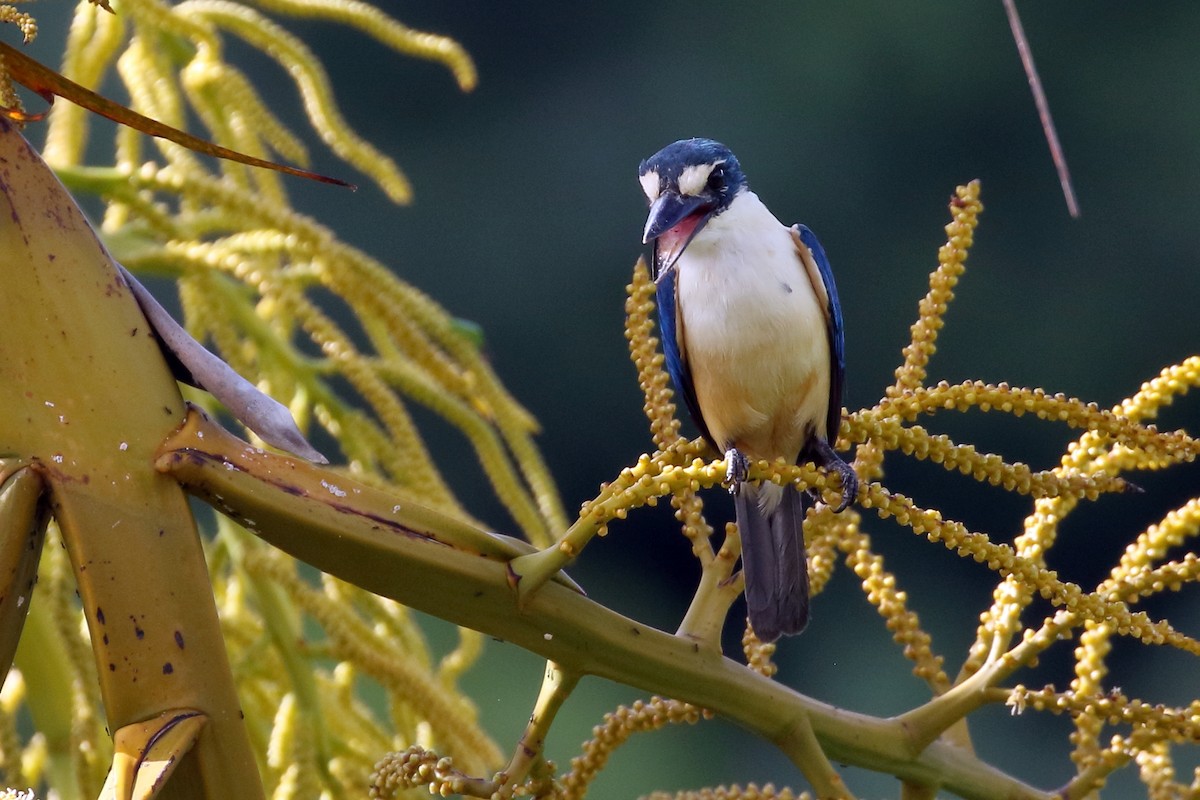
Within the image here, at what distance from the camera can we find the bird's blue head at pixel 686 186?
43.6 inches

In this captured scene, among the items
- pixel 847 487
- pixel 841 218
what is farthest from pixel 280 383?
pixel 841 218

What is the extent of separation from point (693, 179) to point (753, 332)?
0.41 ft

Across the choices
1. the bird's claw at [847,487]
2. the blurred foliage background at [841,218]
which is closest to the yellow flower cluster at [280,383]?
the bird's claw at [847,487]

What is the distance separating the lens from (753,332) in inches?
44.4

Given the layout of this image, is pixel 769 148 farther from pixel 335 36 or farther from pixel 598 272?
pixel 335 36

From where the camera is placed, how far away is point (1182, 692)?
436 centimetres

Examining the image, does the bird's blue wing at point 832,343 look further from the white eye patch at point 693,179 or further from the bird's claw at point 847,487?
the bird's claw at point 847,487

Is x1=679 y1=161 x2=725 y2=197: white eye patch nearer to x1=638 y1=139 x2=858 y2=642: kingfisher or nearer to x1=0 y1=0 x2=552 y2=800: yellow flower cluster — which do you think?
x1=638 y1=139 x2=858 y2=642: kingfisher

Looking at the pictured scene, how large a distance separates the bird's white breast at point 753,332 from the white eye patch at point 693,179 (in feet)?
Result: 0.16

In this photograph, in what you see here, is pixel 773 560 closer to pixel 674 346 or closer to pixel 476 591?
pixel 674 346

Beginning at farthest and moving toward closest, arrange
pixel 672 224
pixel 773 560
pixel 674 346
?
1. pixel 674 346
2. pixel 672 224
3. pixel 773 560

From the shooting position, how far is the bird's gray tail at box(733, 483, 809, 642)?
2.99ft

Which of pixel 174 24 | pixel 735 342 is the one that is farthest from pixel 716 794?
pixel 174 24

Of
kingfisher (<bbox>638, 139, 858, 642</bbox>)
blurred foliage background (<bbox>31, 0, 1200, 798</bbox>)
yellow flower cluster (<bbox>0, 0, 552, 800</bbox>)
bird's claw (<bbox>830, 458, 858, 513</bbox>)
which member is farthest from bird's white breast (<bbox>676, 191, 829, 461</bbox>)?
blurred foliage background (<bbox>31, 0, 1200, 798</bbox>)
